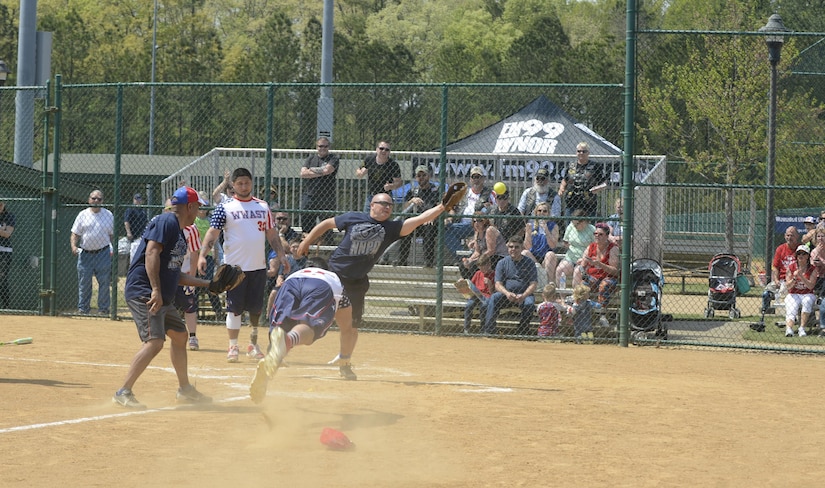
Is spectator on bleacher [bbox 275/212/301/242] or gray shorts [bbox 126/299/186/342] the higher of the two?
spectator on bleacher [bbox 275/212/301/242]

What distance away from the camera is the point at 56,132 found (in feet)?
54.9

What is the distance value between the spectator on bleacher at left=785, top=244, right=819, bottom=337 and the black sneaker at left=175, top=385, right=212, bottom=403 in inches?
371

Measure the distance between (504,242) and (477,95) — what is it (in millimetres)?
30939

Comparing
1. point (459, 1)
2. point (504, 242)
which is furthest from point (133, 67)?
point (459, 1)

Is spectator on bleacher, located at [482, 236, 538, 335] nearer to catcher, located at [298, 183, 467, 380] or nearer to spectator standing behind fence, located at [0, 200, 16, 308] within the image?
catcher, located at [298, 183, 467, 380]

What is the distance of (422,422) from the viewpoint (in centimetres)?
859

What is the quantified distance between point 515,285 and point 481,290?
51 centimetres

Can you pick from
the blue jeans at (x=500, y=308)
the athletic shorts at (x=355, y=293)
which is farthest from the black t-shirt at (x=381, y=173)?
the athletic shorts at (x=355, y=293)

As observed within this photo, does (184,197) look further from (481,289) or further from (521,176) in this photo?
(521,176)

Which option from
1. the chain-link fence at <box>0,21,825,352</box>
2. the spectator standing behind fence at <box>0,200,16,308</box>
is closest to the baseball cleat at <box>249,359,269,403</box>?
the chain-link fence at <box>0,21,825,352</box>

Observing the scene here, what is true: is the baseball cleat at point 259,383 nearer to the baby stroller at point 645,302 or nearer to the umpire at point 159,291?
the umpire at point 159,291

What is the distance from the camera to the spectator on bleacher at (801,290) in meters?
15.6

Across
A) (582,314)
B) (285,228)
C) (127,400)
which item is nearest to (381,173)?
(285,228)

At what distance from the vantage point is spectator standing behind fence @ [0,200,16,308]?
56.0ft
